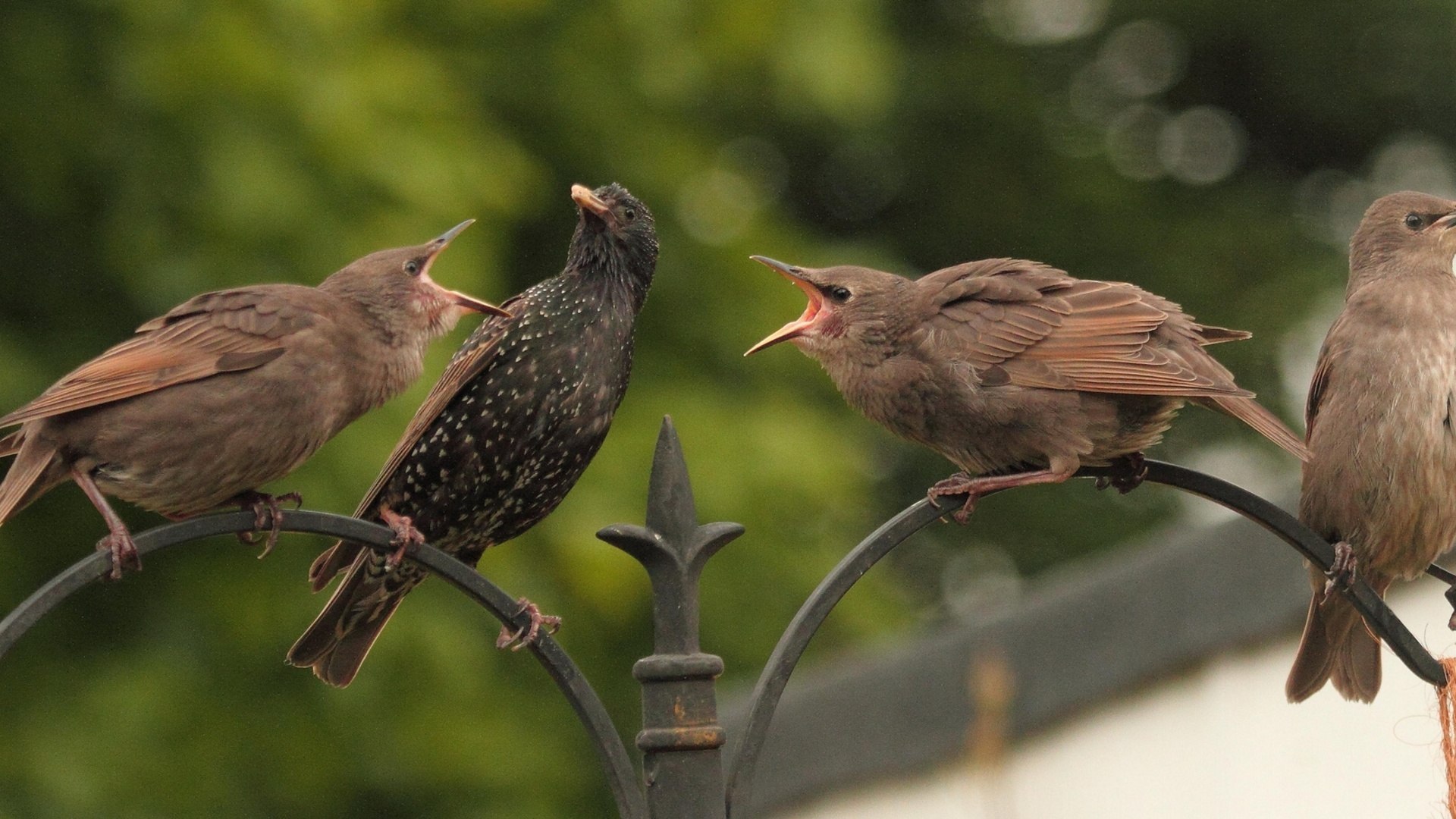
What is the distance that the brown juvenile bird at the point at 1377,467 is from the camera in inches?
174

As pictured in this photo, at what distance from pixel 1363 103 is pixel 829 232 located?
4.15 meters

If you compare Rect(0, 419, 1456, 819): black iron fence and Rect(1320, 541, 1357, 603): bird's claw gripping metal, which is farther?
Rect(1320, 541, 1357, 603): bird's claw gripping metal

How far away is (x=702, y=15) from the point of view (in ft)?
28.5

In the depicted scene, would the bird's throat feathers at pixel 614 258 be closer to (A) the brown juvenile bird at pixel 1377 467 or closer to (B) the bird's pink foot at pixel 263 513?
(B) the bird's pink foot at pixel 263 513

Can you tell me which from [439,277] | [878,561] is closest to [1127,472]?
[878,561]

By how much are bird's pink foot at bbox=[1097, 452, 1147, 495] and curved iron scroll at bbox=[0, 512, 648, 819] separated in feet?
4.27

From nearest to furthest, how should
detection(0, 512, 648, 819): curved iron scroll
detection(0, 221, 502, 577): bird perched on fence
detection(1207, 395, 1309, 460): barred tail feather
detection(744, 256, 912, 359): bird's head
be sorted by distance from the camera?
detection(0, 512, 648, 819): curved iron scroll, detection(0, 221, 502, 577): bird perched on fence, detection(1207, 395, 1309, 460): barred tail feather, detection(744, 256, 912, 359): bird's head

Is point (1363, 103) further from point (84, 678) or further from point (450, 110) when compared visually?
point (84, 678)

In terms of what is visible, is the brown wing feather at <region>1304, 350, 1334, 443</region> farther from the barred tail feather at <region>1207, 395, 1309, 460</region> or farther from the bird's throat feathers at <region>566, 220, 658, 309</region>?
the bird's throat feathers at <region>566, 220, 658, 309</region>

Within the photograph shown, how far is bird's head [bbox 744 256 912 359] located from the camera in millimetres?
4266

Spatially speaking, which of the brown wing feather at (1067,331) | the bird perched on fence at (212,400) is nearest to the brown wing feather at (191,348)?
the bird perched on fence at (212,400)

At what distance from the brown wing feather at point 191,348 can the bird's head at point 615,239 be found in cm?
89

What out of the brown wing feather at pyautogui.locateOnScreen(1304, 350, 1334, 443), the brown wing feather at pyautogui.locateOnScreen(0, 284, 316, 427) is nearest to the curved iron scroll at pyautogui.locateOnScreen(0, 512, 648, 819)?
the brown wing feather at pyautogui.locateOnScreen(0, 284, 316, 427)

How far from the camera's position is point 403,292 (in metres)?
4.08
